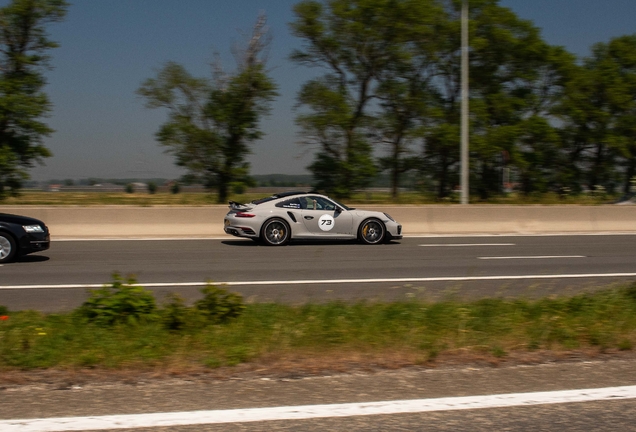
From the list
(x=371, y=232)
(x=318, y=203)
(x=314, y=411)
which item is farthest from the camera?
(x=371, y=232)

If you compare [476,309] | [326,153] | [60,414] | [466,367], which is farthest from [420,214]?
[60,414]

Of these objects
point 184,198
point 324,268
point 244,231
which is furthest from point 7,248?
point 184,198

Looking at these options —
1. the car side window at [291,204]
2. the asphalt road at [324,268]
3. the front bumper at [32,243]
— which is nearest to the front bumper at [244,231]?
Result: the asphalt road at [324,268]

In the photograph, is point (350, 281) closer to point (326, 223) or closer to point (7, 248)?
point (326, 223)

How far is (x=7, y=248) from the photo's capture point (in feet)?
44.1

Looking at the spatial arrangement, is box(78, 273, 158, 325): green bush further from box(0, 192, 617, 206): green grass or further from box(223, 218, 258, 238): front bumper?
box(0, 192, 617, 206): green grass

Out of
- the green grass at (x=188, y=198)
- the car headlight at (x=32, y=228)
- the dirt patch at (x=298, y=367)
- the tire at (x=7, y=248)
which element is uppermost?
the green grass at (x=188, y=198)

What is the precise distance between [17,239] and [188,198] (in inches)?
458

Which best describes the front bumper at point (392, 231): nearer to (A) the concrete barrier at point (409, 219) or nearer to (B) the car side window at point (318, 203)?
(B) the car side window at point (318, 203)

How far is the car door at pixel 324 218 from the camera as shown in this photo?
670 inches

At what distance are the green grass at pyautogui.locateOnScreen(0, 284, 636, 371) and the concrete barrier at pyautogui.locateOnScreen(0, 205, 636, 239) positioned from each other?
11886 mm

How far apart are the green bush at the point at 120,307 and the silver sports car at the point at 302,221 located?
9443 millimetres

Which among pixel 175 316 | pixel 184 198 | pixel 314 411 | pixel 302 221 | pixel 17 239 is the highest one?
pixel 184 198

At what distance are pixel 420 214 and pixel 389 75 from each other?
10.0m
